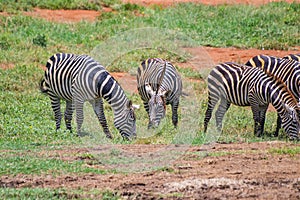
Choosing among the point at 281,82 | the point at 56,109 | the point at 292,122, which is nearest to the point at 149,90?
the point at 56,109

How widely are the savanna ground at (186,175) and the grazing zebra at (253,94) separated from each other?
893 millimetres

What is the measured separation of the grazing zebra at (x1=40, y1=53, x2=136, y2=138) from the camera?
13.4m

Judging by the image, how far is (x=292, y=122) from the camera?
1293 cm

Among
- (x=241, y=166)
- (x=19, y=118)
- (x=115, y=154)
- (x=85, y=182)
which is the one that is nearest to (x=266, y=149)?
(x=241, y=166)

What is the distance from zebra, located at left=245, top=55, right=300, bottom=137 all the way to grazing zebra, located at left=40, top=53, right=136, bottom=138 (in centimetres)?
273

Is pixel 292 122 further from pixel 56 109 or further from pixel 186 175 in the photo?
pixel 56 109

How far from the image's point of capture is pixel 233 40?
21891 mm

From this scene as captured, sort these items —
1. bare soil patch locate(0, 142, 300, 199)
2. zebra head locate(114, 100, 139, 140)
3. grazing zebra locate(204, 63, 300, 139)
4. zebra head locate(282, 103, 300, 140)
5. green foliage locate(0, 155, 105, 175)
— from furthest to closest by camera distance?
zebra head locate(114, 100, 139, 140) < grazing zebra locate(204, 63, 300, 139) < zebra head locate(282, 103, 300, 140) < green foliage locate(0, 155, 105, 175) < bare soil patch locate(0, 142, 300, 199)

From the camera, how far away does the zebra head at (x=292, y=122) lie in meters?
12.9

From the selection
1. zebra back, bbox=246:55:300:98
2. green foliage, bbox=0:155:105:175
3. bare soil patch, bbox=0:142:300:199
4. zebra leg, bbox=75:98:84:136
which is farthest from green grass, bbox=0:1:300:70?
bare soil patch, bbox=0:142:300:199

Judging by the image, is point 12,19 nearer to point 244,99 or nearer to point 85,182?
point 244,99

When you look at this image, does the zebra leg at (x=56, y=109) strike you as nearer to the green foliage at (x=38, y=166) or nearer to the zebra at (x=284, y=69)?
the zebra at (x=284, y=69)

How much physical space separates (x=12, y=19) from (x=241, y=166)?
13489 mm

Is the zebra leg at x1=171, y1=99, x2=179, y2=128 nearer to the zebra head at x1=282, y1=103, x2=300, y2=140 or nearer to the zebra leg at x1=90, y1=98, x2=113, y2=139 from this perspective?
the zebra leg at x1=90, y1=98, x2=113, y2=139
